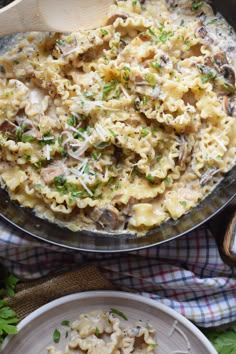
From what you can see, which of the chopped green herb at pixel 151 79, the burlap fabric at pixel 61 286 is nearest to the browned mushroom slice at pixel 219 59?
the chopped green herb at pixel 151 79

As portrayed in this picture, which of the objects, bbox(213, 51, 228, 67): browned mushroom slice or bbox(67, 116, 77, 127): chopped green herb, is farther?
bbox(213, 51, 228, 67): browned mushroom slice

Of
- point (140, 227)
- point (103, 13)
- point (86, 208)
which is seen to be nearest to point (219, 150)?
point (140, 227)

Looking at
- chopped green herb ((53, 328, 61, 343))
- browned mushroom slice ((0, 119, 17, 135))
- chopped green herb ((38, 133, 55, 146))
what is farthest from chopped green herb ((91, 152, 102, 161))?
chopped green herb ((53, 328, 61, 343))

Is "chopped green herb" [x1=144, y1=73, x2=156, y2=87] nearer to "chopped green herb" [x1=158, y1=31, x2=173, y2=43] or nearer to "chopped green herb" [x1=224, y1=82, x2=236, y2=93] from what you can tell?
"chopped green herb" [x1=158, y1=31, x2=173, y2=43]

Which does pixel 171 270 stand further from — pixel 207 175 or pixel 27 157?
pixel 27 157

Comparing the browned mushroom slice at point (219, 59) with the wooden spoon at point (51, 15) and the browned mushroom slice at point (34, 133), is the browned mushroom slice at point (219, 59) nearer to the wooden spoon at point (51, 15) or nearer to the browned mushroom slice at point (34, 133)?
the wooden spoon at point (51, 15)

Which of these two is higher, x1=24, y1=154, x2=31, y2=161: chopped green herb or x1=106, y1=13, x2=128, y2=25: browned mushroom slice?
x1=106, y1=13, x2=128, y2=25: browned mushroom slice

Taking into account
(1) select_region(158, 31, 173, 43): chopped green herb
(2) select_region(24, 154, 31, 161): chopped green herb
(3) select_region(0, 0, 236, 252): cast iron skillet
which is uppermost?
(1) select_region(158, 31, 173, 43): chopped green herb

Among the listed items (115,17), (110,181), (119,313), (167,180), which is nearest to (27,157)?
(110,181)
